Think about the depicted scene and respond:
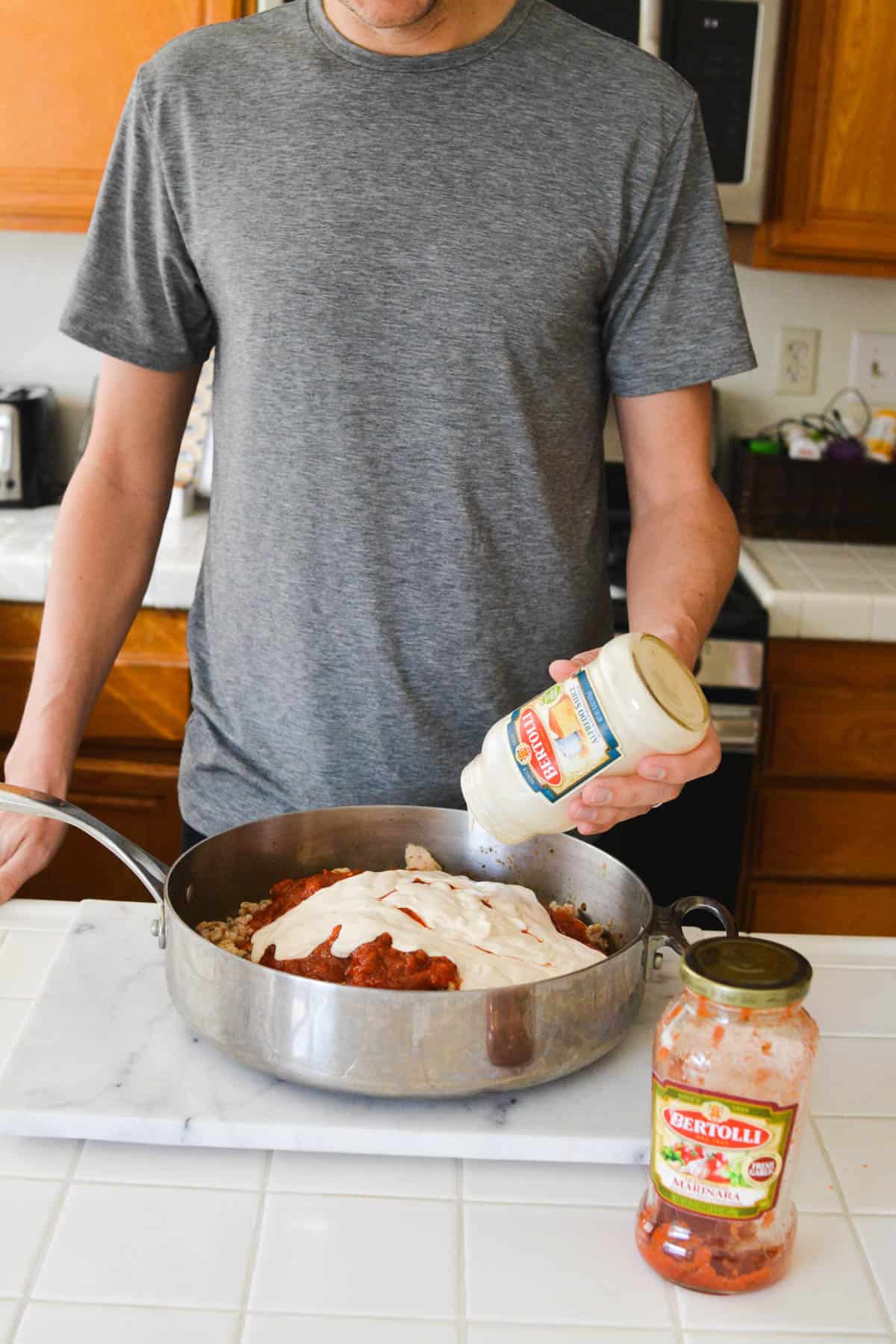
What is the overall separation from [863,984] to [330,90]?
889 millimetres

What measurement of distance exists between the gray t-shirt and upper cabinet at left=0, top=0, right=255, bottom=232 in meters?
1.11

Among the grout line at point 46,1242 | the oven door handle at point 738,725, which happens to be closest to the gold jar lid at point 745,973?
the grout line at point 46,1242

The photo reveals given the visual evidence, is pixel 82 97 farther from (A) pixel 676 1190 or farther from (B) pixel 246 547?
(A) pixel 676 1190

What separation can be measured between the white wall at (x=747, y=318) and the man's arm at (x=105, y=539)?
1.53 metres

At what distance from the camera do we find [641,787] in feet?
2.77

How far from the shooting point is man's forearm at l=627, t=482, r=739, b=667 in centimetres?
114

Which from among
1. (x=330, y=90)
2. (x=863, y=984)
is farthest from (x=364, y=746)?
(x=330, y=90)

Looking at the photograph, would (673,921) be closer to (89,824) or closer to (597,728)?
(597,728)

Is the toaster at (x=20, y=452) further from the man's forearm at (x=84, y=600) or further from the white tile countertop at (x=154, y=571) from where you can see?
the man's forearm at (x=84, y=600)

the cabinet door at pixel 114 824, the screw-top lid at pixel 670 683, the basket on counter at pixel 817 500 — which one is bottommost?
the cabinet door at pixel 114 824

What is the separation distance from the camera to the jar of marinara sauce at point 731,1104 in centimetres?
69

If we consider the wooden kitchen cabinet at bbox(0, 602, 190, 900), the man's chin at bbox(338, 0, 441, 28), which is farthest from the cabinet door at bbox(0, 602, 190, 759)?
the man's chin at bbox(338, 0, 441, 28)

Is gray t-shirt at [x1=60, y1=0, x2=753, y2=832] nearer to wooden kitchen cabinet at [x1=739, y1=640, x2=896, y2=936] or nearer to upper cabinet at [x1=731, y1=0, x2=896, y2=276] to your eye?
wooden kitchen cabinet at [x1=739, y1=640, x2=896, y2=936]

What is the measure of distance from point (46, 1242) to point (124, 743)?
Result: 1.54 meters
